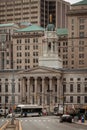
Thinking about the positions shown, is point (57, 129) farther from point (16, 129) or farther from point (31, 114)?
point (31, 114)

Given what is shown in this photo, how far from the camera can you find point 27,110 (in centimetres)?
16175

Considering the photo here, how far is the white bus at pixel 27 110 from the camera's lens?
159125mm

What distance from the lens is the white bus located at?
522 feet

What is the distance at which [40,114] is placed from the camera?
16912 cm

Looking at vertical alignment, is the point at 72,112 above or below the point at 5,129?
below

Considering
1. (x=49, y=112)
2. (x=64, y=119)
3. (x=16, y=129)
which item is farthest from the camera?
(x=49, y=112)

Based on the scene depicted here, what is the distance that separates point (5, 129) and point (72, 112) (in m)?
63.1

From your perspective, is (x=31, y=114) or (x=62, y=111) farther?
(x=31, y=114)

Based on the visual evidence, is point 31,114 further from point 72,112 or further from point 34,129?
point 34,129

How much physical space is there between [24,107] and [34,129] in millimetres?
83908

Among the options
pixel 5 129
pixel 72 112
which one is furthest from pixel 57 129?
pixel 72 112

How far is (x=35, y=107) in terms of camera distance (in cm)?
16488

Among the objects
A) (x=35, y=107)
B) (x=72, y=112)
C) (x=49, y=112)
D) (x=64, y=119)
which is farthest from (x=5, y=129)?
(x=49, y=112)

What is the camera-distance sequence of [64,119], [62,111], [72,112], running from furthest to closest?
[62,111], [72,112], [64,119]
